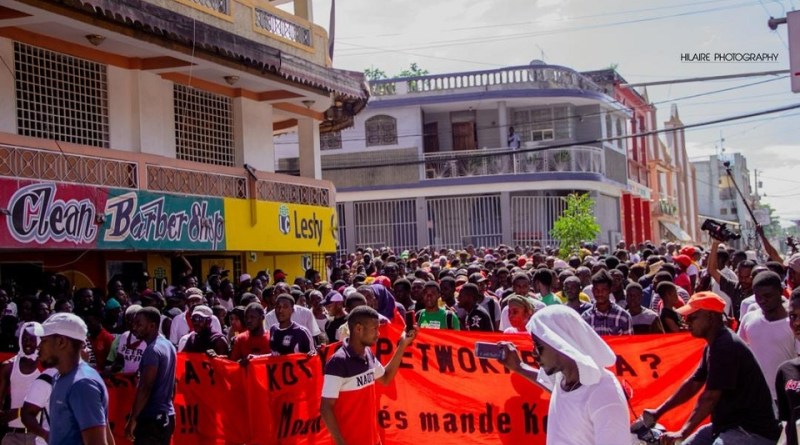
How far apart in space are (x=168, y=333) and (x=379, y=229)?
22.1 m

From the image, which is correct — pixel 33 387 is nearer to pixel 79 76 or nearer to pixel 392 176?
pixel 79 76

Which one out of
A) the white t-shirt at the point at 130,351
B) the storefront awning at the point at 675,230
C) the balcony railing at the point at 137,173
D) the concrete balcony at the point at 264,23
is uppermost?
the concrete balcony at the point at 264,23

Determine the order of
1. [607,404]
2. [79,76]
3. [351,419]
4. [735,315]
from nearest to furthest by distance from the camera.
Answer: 1. [607,404]
2. [351,419]
3. [735,315]
4. [79,76]

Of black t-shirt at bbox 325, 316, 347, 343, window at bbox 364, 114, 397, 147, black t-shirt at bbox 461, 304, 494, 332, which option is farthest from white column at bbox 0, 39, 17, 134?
window at bbox 364, 114, 397, 147

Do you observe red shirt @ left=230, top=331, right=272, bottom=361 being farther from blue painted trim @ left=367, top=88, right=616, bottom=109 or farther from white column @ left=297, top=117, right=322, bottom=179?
blue painted trim @ left=367, top=88, right=616, bottom=109

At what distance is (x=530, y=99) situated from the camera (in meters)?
33.9

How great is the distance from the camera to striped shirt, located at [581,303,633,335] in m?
9.16

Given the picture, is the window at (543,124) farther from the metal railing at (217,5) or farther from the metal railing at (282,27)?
the metal railing at (217,5)

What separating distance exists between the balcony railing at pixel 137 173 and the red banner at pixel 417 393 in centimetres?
488

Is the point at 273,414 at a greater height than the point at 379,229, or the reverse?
the point at 379,229

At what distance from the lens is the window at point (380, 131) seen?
34781mm

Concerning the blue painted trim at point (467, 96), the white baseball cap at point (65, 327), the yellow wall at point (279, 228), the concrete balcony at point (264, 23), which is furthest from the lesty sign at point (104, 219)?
the blue painted trim at point (467, 96)

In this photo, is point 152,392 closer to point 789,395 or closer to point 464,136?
point 789,395

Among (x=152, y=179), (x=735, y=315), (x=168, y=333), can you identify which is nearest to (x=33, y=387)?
(x=168, y=333)
